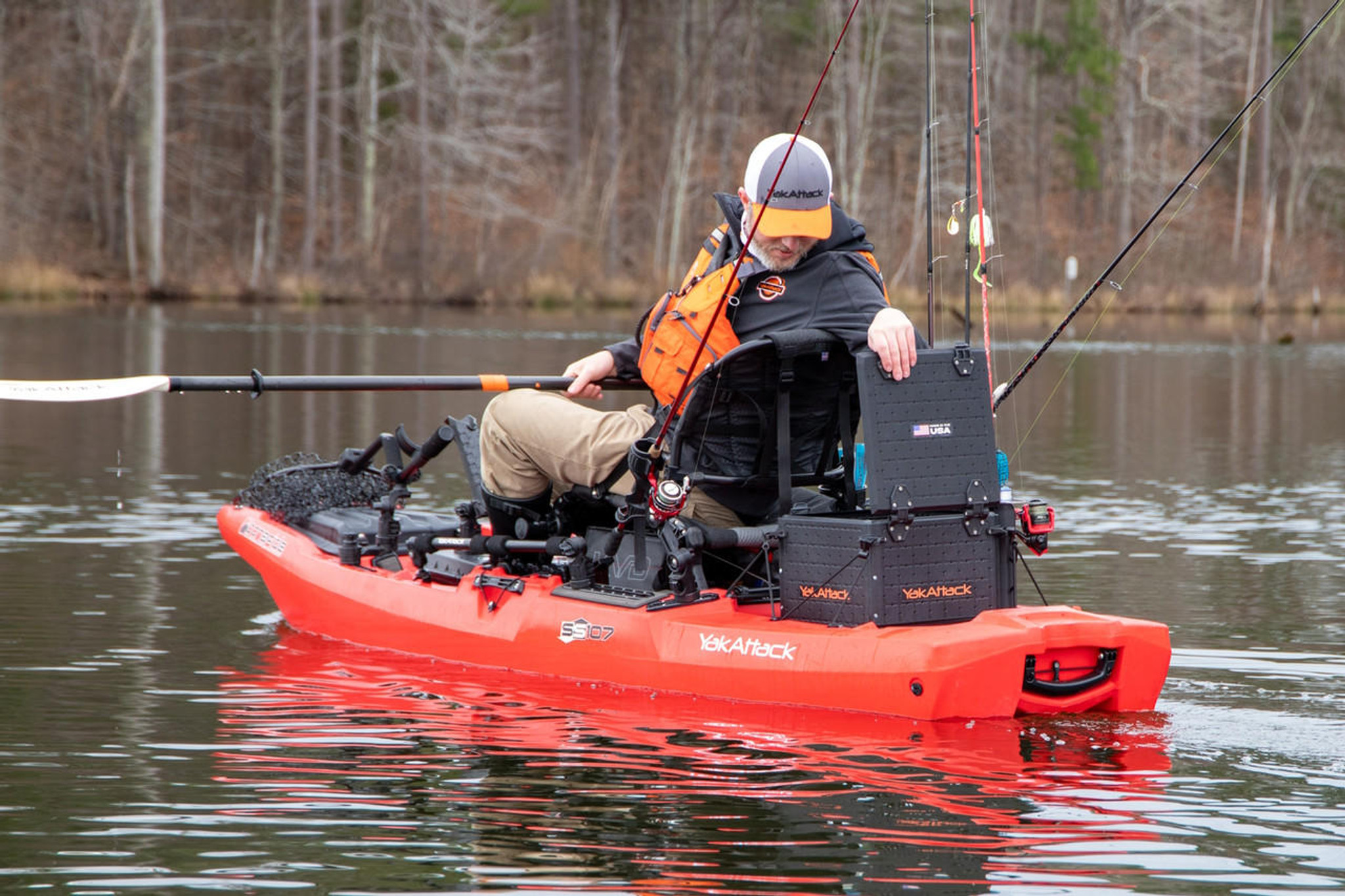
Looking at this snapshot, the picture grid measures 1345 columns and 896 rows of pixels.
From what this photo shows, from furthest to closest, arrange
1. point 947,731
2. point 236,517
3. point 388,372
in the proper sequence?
point 388,372
point 236,517
point 947,731

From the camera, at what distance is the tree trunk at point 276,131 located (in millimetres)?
42312

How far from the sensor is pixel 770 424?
20.8ft

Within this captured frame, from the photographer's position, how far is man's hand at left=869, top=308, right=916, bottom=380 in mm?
5773

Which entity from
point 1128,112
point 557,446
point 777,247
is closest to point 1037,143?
point 1128,112

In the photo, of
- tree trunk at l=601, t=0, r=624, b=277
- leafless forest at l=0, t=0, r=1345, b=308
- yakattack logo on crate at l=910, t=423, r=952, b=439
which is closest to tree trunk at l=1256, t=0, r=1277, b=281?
leafless forest at l=0, t=0, r=1345, b=308

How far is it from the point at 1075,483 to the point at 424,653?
7.08 m

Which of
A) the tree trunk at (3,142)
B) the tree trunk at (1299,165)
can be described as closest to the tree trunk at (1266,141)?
the tree trunk at (1299,165)

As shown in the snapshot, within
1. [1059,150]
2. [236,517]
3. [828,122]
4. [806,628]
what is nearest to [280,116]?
[828,122]

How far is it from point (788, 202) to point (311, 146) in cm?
3698

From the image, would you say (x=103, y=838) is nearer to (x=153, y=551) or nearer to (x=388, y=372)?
(x=153, y=551)

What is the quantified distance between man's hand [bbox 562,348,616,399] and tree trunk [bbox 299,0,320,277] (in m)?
34.6

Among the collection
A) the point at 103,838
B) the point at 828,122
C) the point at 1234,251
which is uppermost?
the point at 828,122

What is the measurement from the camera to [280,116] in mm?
43125

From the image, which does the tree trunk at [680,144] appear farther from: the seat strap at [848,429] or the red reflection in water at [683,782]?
the red reflection in water at [683,782]
